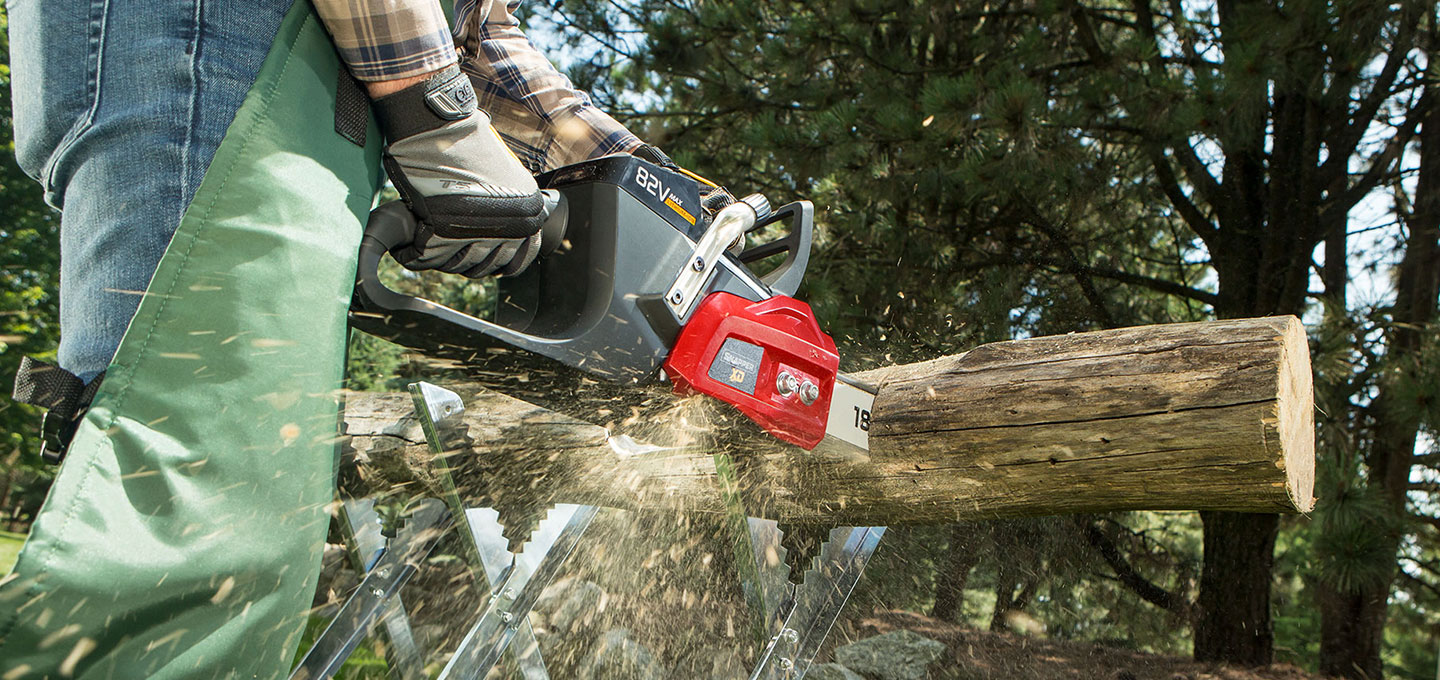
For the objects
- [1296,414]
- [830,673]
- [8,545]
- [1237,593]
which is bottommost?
[8,545]

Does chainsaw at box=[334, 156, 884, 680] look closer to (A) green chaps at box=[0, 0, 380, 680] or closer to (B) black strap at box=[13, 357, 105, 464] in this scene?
(A) green chaps at box=[0, 0, 380, 680]

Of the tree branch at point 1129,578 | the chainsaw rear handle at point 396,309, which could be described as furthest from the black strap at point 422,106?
the tree branch at point 1129,578

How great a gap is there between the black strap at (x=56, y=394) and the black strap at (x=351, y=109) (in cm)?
44

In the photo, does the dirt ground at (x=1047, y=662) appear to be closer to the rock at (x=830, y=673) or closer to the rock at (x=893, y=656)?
the rock at (x=893, y=656)

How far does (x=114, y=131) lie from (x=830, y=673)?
7.89 feet

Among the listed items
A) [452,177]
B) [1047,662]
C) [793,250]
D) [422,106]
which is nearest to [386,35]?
[422,106]

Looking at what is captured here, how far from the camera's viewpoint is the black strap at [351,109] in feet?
4.03

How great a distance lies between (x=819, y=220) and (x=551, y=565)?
9.62 feet

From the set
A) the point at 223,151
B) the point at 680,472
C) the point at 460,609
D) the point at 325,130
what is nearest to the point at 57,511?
the point at 223,151

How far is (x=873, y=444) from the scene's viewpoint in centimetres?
182

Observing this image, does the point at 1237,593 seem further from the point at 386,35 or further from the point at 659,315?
the point at 386,35

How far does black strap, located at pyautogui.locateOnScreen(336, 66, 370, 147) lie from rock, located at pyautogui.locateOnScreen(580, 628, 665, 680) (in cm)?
217

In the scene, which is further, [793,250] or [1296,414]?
[793,250]

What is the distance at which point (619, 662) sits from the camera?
298 centimetres
